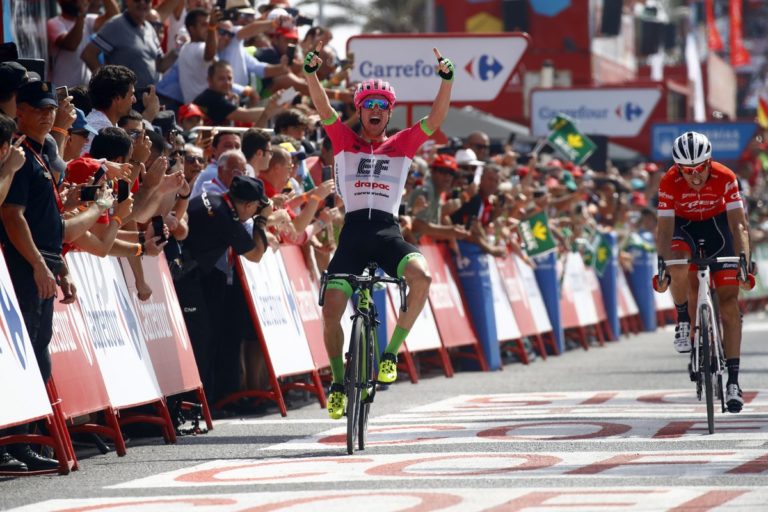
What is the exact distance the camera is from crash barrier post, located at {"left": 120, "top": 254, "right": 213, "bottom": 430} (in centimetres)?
1185

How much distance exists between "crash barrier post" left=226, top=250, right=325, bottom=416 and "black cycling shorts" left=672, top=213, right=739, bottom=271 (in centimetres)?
332

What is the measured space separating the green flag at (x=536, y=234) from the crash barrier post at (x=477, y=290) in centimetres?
303

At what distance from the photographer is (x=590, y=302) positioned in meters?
27.2

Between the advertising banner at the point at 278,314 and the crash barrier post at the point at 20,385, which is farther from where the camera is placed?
the advertising banner at the point at 278,314

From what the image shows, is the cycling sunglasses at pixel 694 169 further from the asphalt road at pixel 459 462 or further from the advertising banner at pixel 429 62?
the advertising banner at pixel 429 62

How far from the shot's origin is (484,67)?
21.3 m

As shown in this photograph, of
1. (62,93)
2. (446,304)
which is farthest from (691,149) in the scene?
(446,304)

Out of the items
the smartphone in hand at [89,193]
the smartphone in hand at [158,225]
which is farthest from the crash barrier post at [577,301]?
the smartphone in hand at [89,193]

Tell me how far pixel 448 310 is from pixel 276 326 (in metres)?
5.56

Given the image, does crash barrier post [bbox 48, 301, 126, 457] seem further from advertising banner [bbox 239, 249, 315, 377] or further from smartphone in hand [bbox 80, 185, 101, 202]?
advertising banner [bbox 239, 249, 315, 377]

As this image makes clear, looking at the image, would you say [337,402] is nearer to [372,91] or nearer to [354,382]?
[354,382]

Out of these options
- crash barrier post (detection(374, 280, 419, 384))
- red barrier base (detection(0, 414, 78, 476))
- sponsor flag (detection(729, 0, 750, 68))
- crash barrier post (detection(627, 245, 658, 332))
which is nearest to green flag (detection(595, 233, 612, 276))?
crash barrier post (detection(627, 245, 658, 332))

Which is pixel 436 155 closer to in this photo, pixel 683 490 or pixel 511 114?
pixel 683 490

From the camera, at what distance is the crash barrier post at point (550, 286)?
2395 centimetres
